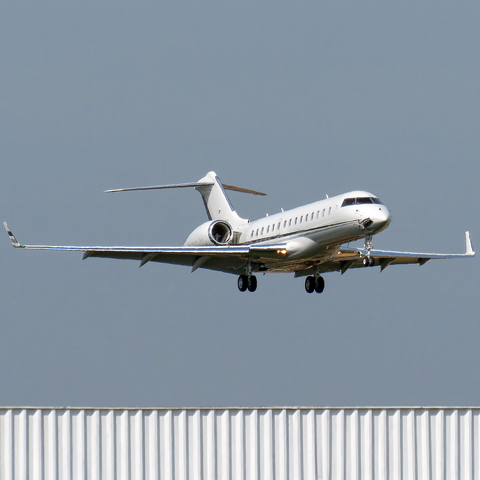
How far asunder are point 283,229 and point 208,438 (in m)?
16.7

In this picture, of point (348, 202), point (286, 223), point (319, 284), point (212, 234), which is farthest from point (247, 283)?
point (348, 202)

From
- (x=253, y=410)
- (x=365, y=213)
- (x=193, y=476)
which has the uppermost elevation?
(x=365, y=213)

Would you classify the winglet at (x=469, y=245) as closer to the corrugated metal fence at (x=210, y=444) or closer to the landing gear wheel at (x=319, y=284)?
the landing gear wheel at (x=319, y=284)

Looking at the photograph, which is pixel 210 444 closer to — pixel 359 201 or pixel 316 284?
pixel 359 201

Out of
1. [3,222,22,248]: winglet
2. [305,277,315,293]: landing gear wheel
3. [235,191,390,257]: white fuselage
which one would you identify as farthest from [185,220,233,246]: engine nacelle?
[3,222,22,248]: winglet

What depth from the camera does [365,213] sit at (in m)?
28.0

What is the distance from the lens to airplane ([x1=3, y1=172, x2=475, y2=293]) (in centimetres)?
2855

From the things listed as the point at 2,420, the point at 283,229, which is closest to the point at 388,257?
the point at 283,229

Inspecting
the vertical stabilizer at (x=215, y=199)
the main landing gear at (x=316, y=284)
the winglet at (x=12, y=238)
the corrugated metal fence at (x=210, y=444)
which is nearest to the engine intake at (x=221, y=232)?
the vertical stabilizer at (x=215, y=199)

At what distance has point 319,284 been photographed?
113 feet

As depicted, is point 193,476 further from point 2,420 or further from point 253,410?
point 2,420

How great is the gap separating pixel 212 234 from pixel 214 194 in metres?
6.14

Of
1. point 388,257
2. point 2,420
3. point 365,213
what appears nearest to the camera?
point 2,420

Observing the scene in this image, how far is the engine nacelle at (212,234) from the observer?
118 feet
